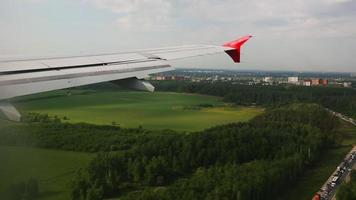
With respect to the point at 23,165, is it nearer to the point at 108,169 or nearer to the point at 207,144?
the point at 108,169

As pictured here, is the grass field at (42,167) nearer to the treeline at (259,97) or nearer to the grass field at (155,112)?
the grass field at (155,112)

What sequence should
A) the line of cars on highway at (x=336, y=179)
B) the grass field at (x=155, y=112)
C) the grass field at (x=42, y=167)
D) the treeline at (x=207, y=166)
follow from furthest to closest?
the grass field at (x=155, y=112), the line of cars on highway at (x=336, y=179), the treeline at (x=207, y=166), the grass field at (x=42, y=167)

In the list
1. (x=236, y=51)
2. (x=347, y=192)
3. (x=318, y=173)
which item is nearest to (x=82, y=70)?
(x=236, y=51)

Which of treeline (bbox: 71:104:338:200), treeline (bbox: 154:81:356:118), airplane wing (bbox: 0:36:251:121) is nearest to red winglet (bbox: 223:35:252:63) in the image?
airplane wing (bbox: 0:36:251:121)

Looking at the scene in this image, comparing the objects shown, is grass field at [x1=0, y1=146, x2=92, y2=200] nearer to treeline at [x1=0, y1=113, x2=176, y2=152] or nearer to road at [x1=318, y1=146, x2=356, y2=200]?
treeline at [x1=0, y1=113, x2=176, y2=152]

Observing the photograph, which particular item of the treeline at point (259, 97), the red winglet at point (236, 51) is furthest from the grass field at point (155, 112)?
the red winglet at point (236, 51)

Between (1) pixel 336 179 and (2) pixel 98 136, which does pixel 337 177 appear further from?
(2) pixel 98 136
